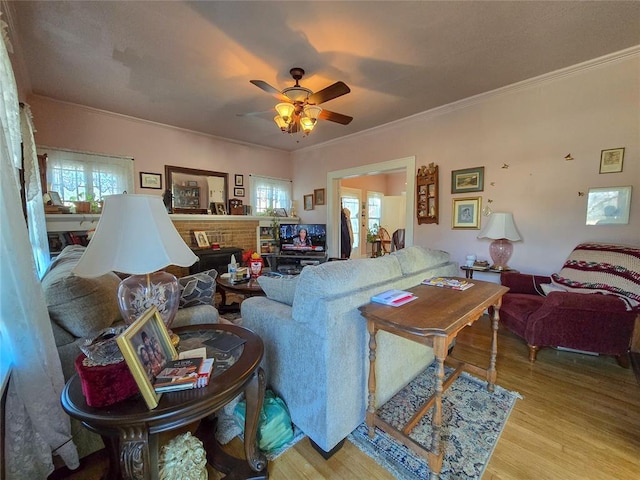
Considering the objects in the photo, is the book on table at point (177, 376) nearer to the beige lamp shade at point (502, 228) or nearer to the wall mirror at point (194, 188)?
the beige lamp shade at point (502, 228)

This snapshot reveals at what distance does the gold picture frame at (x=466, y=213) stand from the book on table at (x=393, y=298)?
2366 millimetres

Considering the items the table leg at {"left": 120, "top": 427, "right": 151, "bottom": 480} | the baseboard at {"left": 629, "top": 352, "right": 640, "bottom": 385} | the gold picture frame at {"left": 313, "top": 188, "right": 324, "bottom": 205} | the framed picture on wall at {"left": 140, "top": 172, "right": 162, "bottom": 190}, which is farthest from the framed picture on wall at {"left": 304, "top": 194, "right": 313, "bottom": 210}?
the table leg at {"left": 120, "top": 427, "right": 151, "bottom": 480}

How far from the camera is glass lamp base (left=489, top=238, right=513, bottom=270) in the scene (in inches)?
121

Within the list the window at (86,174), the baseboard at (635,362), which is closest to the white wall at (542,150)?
the baseboard at (635,362)

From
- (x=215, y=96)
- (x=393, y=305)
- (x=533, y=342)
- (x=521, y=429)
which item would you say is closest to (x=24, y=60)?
(x=215, y=96)

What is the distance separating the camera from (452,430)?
5.07ft

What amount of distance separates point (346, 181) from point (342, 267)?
5.32m

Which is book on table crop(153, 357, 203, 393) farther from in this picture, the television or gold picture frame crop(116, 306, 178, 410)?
the television

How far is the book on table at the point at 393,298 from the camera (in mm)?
1429

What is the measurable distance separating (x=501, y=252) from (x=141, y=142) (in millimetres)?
5091

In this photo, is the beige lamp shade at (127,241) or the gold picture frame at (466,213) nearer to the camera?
the beige lamp shade at (127,241)

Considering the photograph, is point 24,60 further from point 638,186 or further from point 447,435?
point 638,186

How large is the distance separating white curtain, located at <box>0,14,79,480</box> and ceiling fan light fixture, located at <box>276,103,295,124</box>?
6.10 ft

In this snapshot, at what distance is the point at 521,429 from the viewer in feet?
5.09
